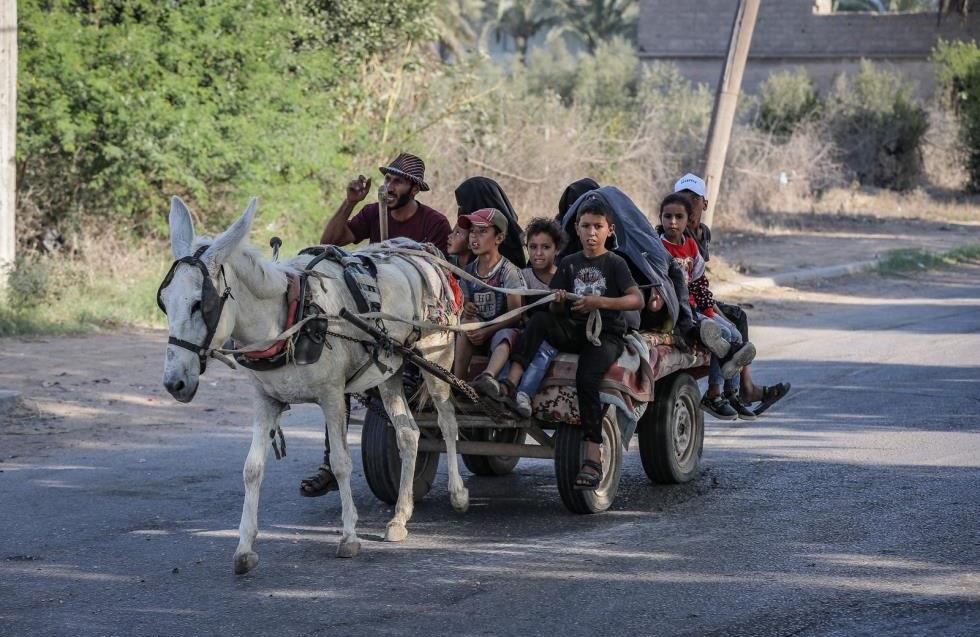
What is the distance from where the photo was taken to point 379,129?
20.6 m

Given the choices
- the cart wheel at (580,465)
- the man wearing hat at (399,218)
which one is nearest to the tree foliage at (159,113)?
the man wearing hat at (399,218)

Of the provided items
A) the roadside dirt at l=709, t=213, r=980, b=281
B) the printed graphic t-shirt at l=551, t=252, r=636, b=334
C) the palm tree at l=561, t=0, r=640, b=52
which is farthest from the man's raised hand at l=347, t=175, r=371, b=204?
the palm tree at l=561, t=0, r=640, b=52

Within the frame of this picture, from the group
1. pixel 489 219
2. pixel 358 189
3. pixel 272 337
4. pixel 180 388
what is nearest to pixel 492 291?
pixel 489 219

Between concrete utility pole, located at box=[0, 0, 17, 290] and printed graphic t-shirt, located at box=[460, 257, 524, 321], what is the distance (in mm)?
8699

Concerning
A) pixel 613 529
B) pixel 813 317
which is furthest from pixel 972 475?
pixel 813 317

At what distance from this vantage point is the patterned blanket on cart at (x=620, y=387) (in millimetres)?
7254

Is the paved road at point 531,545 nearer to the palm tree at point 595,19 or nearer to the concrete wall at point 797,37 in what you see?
the concrete wall at point 797,37

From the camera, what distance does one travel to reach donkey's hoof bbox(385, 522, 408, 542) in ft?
22.7

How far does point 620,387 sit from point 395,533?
1.55m

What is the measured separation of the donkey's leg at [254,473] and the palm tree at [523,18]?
210 feet

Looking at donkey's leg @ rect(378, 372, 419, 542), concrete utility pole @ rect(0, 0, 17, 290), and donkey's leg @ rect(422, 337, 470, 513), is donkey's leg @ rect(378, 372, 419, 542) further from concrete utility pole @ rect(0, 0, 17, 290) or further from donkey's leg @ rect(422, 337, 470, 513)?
concrete utility pole @ rect(0, 0, 17, 290)

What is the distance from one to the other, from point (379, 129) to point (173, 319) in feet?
49.7

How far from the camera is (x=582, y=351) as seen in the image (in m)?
7.37

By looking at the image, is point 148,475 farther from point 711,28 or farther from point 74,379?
point 711,28
